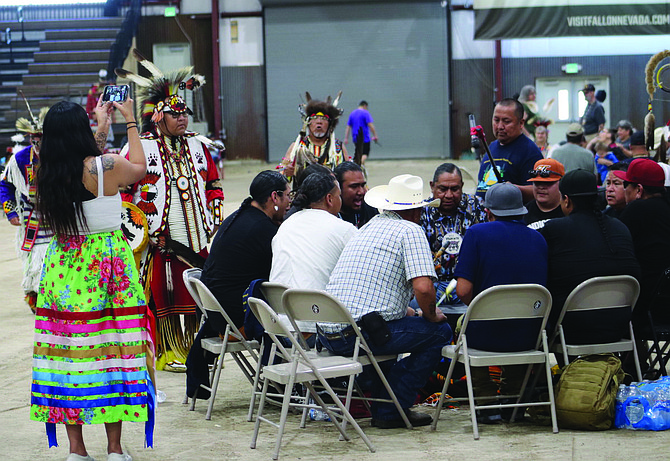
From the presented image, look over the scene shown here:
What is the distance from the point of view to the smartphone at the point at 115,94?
3848mm

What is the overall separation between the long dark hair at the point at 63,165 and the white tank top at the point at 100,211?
4 centimetres

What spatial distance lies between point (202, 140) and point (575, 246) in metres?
2.53

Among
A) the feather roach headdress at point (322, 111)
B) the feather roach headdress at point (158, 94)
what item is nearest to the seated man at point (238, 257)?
the feather roach headdress at point (158, 94)

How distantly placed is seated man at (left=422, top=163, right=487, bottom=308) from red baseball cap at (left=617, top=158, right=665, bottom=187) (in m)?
0.79

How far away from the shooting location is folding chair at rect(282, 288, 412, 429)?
3.83 m

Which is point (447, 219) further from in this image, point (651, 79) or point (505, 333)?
point (651, 79)

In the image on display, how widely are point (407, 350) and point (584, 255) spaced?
36.0 inches

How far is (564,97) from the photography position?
66.2 ft

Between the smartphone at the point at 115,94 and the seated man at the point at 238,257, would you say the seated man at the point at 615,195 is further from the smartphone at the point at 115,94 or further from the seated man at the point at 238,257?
the smartphone at the point at 115,94

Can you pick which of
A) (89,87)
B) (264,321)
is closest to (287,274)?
(264,321)

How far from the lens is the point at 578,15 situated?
18469 mm

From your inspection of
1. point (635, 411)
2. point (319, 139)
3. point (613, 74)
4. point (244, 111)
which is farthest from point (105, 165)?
point (613, 74)

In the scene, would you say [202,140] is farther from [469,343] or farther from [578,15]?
[578,15]

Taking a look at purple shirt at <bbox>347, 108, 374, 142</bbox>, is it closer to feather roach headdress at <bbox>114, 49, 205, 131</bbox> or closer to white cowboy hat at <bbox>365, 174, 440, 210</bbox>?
feather roach headdress at <bbox>114, 49, 205, 131</bbox>
